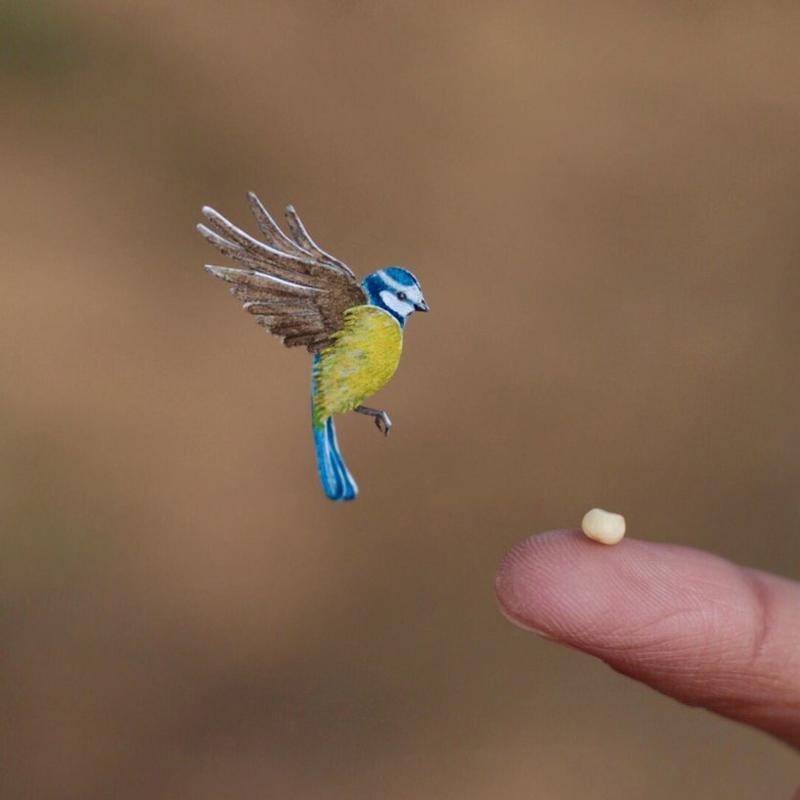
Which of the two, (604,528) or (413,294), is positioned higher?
(413,294)

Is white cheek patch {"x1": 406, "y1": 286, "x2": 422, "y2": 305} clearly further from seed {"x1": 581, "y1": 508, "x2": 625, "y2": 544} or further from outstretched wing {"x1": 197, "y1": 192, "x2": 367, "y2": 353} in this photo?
seed {"x1": 581, "y1": 508, "x2": 625, "y2": 544}

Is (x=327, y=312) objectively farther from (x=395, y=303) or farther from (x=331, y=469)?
(x=331, y=469)

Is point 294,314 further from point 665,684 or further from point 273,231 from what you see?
point 665,684

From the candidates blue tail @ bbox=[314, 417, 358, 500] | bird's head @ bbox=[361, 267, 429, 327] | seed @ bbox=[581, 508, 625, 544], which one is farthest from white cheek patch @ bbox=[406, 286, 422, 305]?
seed @ bbox=[581, 508, 625, 544]

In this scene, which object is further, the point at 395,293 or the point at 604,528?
the point at 604,528

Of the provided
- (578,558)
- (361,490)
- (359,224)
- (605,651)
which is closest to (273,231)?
(578,558)

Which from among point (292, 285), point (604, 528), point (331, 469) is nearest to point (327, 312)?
point (292, 285)
